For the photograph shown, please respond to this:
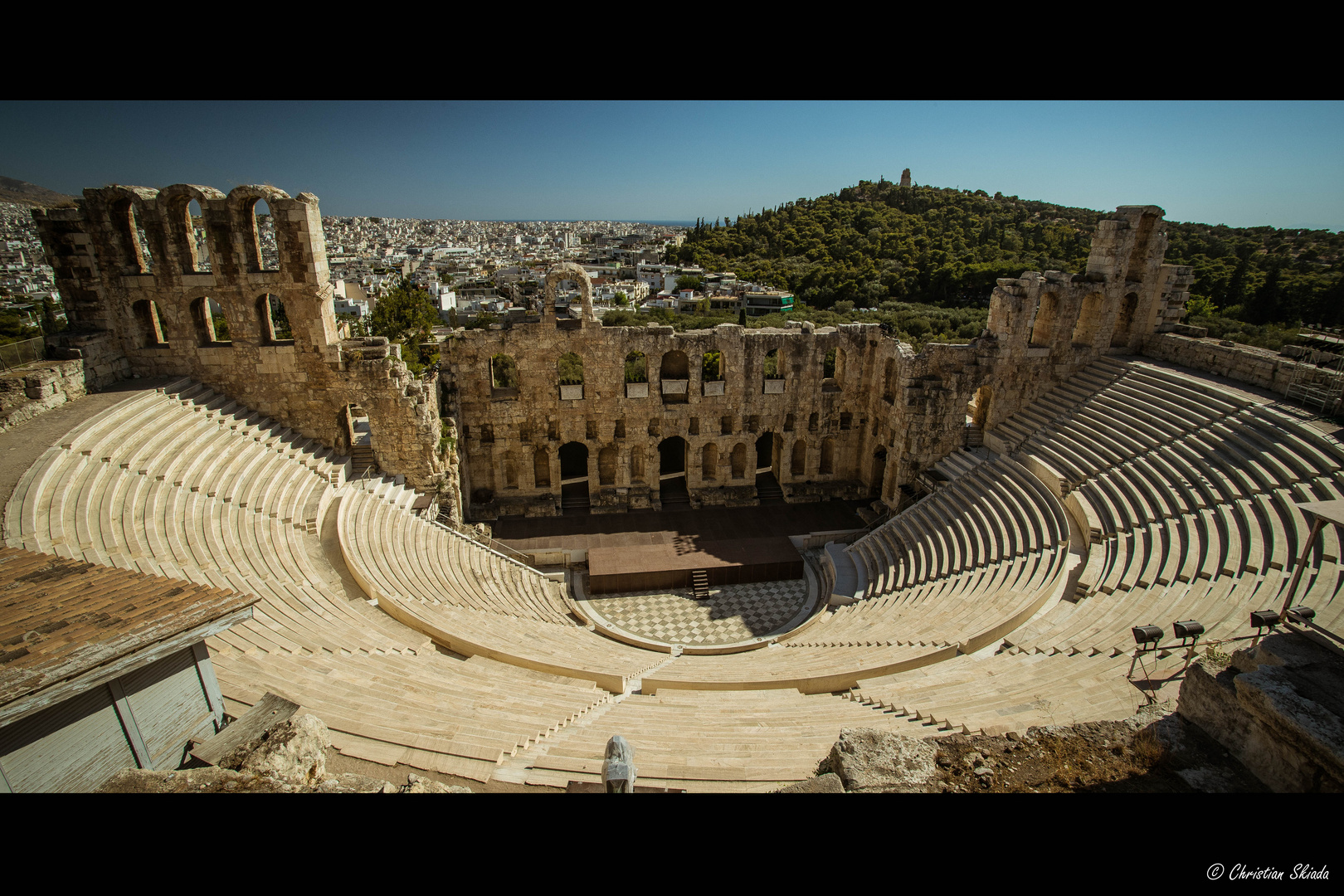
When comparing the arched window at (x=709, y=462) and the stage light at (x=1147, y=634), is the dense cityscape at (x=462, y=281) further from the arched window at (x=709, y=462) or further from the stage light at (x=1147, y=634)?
the stage light at (x=1147, y=634)

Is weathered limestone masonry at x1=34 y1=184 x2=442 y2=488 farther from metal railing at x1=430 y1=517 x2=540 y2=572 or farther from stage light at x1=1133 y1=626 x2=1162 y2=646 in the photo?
stage light at x1=1133 y1=626 x2=1162 y2=646

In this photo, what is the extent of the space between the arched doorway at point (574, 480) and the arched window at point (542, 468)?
2.78 ft

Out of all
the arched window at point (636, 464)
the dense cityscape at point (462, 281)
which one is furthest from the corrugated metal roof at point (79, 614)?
the arched window at point (636, 464)

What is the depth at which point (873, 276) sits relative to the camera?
2073 inches


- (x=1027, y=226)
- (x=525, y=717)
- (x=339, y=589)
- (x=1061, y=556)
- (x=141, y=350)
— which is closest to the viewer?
(x=525, y=717)

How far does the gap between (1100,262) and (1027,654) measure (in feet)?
47.0

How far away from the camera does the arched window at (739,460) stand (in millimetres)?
22219

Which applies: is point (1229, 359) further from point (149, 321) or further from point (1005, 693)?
point (149, 321)

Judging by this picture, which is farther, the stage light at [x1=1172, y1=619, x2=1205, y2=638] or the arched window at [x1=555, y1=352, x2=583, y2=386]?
the arched window at [x1=555, y1=352, x2=583, y2=386]

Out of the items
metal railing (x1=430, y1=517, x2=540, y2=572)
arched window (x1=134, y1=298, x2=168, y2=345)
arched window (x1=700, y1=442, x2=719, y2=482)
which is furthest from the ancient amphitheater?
metal railing (x1=430, y1=517, x2=540, y2=572)

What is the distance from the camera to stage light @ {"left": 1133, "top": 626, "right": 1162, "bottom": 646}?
8711 millimetres

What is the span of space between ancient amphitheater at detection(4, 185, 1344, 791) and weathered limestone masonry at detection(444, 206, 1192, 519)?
101 millimetres
